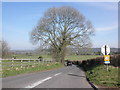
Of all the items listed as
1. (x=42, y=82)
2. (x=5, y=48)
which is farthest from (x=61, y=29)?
(x=42, y=82)

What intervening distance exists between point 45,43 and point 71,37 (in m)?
6.52

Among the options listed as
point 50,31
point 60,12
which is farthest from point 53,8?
point 50,31

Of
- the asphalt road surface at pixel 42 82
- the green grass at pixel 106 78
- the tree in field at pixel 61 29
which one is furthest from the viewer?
the tree in field at pixel 61 29

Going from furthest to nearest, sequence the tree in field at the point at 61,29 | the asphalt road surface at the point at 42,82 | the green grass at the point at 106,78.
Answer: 1. the tree in field at the point at 61,29
2. the green grass at the point at 106,78
3. the asphalt road surface at the point at 42,82

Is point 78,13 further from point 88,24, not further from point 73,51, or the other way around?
point 73,51

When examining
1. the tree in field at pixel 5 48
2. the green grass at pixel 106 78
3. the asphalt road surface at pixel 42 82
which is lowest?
the asphalt road surface at pixel 42 82

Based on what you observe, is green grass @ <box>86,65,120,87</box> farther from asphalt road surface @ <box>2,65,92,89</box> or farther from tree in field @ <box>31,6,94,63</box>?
tree in field @ <box>31,6,94,63</box>

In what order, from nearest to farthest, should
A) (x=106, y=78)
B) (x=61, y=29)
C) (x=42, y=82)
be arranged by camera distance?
(x=42, y=82) → (x=106, y=78) → (x=61, y=29)

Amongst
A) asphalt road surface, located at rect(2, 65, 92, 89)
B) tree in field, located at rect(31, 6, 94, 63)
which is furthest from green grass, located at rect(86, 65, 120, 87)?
tree in field, located at rect(31, 6, 94, 63)

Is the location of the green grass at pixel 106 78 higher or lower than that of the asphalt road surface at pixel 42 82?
higher

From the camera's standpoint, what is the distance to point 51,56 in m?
56.2

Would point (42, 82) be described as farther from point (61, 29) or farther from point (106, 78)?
point (61, 29)

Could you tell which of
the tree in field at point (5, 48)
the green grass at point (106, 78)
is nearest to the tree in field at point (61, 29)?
the tree in field at point (5, 48)

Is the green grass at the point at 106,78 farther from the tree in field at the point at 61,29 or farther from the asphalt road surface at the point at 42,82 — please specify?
the tree in field at the point at 61,29
